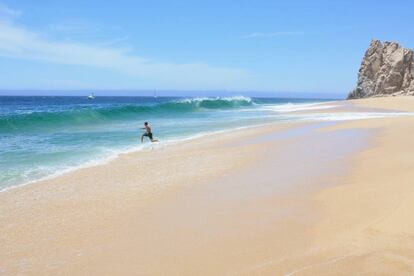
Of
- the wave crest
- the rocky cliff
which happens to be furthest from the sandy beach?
the rocky cliff

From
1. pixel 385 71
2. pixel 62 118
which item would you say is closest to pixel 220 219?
pixel 62 118

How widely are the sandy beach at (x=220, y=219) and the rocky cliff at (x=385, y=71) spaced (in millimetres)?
57614

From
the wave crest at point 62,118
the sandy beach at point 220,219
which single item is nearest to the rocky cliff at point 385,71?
the wave crest at point 62,118

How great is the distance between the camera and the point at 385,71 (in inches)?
2815

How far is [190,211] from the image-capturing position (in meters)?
6.96

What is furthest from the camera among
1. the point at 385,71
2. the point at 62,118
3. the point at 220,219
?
the point at 385,71

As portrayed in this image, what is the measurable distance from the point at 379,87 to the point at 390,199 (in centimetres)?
7121

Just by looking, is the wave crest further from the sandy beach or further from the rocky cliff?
the rocky cliff

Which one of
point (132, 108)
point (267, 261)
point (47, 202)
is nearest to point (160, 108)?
point (132, 108)

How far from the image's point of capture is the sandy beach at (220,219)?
4.84 m

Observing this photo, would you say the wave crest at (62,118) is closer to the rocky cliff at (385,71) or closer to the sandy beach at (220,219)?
the sandy beach at (220,219)

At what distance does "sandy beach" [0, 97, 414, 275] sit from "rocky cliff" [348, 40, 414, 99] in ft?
189

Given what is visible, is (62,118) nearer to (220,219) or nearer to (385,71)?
(220,219)

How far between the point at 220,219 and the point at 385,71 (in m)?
72.7
